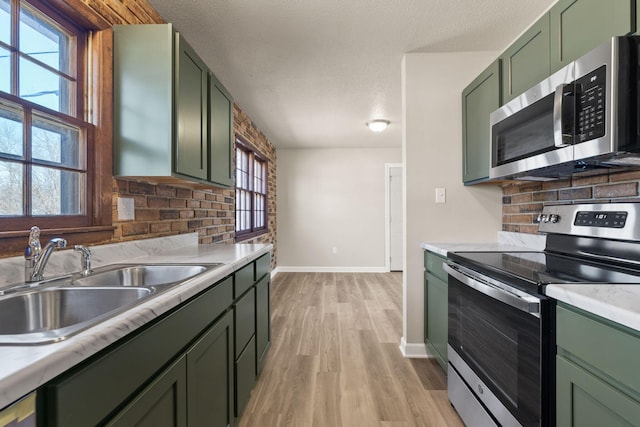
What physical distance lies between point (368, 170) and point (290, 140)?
157 centimetres

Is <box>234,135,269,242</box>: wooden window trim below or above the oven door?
above

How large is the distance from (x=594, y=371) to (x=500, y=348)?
45 cm

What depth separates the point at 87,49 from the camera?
1.54 m

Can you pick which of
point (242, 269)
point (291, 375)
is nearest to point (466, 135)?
point (242, 269)

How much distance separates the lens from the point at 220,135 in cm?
225

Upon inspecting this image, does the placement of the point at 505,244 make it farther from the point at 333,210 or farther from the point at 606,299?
the point at 333,210

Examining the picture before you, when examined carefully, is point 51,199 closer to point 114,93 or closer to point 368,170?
point 114,93

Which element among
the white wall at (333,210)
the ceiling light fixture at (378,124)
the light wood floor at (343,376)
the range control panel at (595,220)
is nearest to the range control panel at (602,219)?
the range control panel at (595,220)

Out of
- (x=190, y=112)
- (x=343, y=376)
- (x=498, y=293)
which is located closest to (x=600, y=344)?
(x=498, y=293)

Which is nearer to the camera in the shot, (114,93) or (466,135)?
(114,93)

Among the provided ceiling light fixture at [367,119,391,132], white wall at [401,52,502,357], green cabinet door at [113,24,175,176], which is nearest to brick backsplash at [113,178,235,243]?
green cabinet door at [113,24,175,176]

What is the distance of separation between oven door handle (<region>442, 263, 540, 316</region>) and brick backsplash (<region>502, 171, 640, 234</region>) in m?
0.76

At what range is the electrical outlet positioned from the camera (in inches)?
64.8

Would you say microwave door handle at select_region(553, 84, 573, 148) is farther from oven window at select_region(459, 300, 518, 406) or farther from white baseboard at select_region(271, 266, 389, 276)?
white baseboard at select_region(271, 266, 389, 276)
